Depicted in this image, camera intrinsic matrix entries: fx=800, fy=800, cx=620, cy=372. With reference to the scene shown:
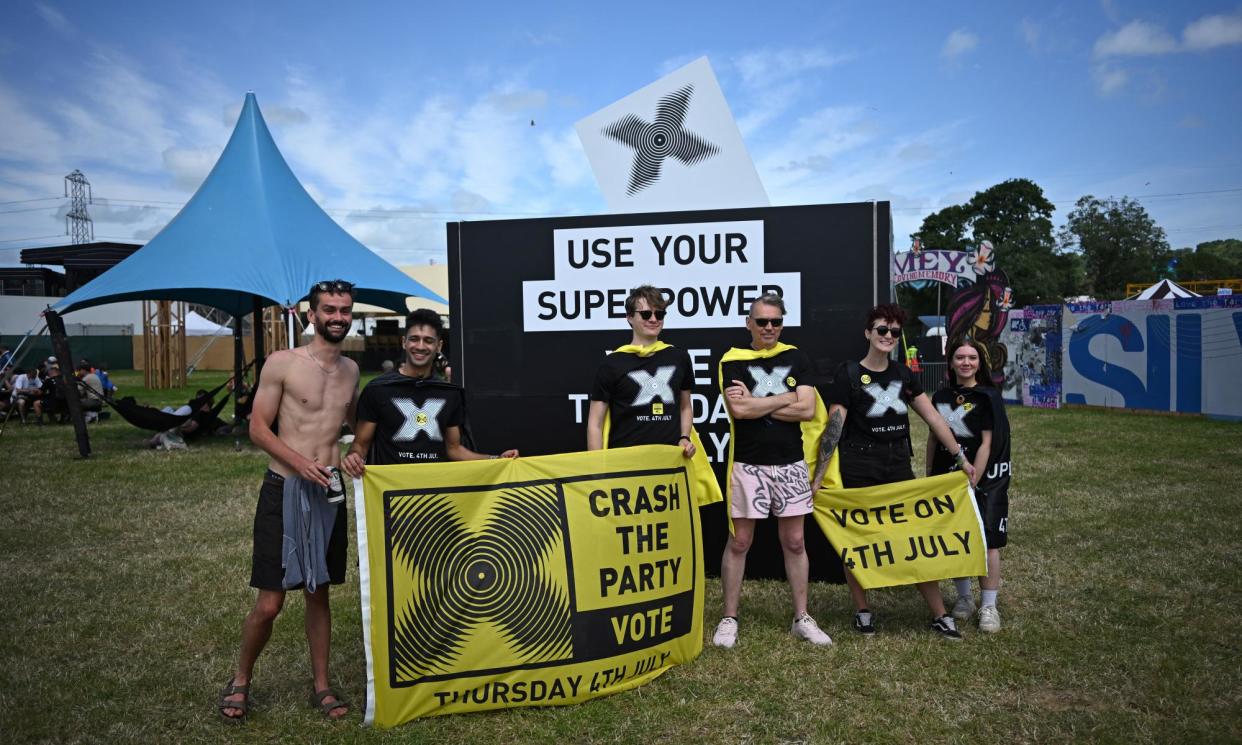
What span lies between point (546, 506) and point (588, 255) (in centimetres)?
252

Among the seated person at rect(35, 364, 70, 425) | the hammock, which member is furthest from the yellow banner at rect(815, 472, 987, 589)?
the seated person at rect(35, 364, 70, 425)

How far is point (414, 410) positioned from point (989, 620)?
337 cm

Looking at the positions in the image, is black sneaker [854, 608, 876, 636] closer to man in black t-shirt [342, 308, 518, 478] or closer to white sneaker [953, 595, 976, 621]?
white sneaker [953, 595, 976, 621]

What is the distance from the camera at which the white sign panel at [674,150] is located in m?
5.92

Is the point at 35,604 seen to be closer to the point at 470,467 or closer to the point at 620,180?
the point at 470,467

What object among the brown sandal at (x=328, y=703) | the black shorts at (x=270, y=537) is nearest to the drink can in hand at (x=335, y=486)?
the black shorts at (x=270, y=537)

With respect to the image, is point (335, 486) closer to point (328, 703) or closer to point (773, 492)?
point (328, 703)

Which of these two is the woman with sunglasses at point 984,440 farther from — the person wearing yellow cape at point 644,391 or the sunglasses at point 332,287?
the sunglasses at point 332,287

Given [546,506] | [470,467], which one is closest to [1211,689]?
[546,506]

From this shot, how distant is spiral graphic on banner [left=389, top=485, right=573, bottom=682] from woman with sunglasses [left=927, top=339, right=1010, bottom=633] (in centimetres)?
249

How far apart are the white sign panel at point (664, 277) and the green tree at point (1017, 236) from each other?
41.1 meters

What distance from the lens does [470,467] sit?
371 cm

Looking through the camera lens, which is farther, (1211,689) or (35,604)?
(35,604)

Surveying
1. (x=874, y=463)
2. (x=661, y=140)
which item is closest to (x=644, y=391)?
(x=874, y=463)
